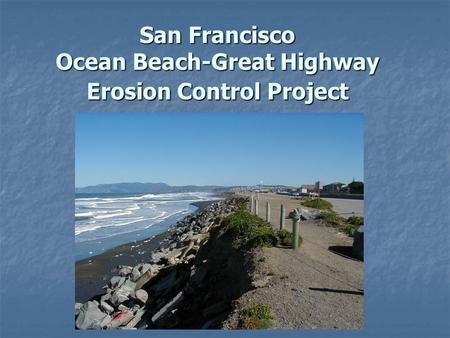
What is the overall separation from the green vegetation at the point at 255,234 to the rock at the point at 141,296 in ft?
9.48

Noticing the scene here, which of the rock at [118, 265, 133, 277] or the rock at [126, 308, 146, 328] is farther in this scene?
the rock at [118, 265, 133, 277]

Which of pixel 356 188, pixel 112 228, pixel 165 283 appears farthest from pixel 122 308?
pixel 356 188

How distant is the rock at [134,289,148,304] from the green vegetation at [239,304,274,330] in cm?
546

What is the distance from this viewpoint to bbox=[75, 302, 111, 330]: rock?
435 inches

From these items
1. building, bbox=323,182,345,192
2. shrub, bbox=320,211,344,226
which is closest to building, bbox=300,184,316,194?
building, bbox=323,182,345,192

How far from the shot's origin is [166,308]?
10.8m

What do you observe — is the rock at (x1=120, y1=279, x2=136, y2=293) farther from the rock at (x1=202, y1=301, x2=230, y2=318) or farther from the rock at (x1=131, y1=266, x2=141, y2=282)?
the rock at (x1=202, y1=301, x2=230, y2=318)

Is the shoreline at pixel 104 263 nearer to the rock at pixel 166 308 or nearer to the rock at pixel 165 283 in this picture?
the rock at pixel 165 283

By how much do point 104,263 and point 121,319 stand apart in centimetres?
772

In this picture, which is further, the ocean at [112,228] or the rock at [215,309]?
the ocean at [112,228]

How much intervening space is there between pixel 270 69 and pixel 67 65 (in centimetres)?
328

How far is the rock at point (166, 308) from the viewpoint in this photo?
34.9 feet

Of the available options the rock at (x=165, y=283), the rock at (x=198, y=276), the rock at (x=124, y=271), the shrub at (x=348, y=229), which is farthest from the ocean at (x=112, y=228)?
the shrub at (x=348, y=229)

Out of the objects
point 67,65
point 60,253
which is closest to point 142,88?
point 67,65
